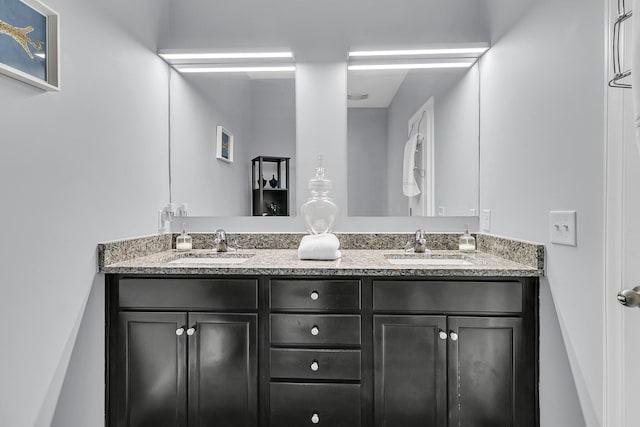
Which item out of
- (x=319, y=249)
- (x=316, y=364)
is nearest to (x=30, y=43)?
(x=319, y=249)

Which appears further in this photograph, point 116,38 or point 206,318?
point 116,38

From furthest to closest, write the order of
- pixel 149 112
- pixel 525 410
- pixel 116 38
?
pixel 149 112, pixel 116 38, pixel 525 410

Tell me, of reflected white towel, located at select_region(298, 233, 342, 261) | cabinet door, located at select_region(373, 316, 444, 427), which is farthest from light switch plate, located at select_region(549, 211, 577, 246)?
reflected white towel, located at select_region(298, 233, 342, 261)

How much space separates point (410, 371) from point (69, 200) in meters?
1.39

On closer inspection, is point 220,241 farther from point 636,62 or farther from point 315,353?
point 636,62

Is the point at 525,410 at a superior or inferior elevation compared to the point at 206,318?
inferior

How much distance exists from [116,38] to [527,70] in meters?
1.71

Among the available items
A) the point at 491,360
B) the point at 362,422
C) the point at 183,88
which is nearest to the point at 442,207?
the point at 491,360

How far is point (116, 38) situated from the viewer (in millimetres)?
1620

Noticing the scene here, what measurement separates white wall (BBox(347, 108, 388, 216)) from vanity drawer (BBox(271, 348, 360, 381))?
852 mm

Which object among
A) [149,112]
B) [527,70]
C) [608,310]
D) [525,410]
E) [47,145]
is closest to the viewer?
[608,310]

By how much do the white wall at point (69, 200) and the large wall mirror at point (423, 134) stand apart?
1.15m

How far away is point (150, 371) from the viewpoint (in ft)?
4.84

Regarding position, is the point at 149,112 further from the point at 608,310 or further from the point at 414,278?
the point at 608,310
